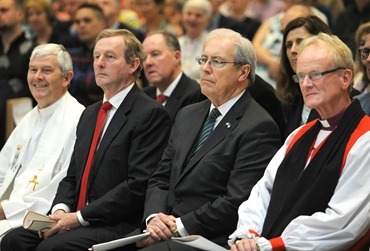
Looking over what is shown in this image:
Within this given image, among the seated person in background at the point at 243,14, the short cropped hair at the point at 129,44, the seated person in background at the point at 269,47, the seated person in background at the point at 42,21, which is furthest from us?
the seated person in background at the point at 42,21

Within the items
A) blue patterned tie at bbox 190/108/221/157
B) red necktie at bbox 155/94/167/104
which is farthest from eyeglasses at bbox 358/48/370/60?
red necktie at bbox 155/94/167/104

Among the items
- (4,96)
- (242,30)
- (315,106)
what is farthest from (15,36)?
(315,106)

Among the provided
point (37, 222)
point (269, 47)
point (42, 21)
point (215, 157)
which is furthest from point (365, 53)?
point (42, 21)

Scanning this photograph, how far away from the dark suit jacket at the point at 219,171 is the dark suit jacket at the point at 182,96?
4.72 ft

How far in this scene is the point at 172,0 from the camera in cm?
1084

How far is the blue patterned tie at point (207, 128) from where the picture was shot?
5.17 metres

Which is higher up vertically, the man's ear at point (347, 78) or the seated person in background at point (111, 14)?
the seated person in background at point (111, 14)

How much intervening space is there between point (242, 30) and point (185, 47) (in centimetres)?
87

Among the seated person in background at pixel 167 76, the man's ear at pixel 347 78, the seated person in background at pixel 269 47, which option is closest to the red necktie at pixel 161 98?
the seated person in background at pixel 167 76

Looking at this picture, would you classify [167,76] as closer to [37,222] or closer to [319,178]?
[37,222]

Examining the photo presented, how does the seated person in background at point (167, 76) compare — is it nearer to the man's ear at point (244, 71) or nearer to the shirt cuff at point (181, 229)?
the man's ear at point (244, 71)

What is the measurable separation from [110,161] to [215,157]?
874 millimetres

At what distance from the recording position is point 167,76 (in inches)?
276

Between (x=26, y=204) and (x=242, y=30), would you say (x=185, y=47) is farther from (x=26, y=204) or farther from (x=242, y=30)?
(x=26, y=204)
